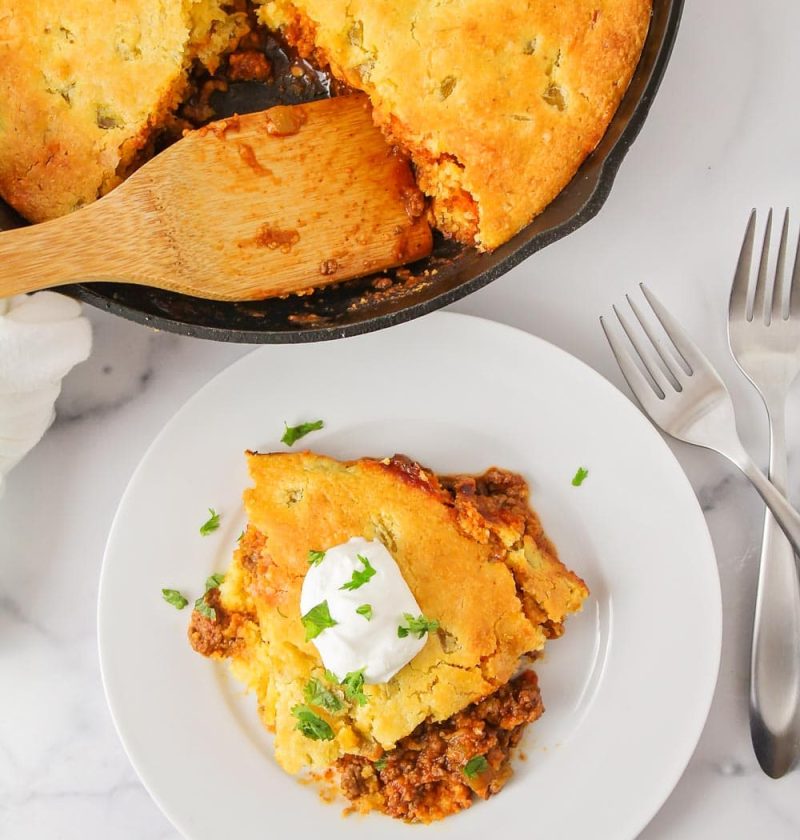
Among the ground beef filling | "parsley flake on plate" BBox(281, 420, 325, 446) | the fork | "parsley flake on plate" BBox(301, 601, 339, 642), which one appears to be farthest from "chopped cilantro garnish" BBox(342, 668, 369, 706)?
the fork

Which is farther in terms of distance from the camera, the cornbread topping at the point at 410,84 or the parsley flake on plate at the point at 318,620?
the parsley flake on plate at the point at 318,620

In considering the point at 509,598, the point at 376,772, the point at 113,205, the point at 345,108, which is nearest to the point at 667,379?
the point at 509,598

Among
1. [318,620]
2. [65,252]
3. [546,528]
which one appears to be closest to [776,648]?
[546,528]

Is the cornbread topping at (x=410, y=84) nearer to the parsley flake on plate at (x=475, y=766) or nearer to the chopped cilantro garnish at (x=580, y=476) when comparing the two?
the chopped cilantro garnish at (x=580, y=476)

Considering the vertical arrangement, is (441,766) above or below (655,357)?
below

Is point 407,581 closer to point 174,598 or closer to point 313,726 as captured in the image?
point 313,726

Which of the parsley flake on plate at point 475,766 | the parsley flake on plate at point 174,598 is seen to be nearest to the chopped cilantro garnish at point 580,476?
the parsley flake on plate at point 475,766
